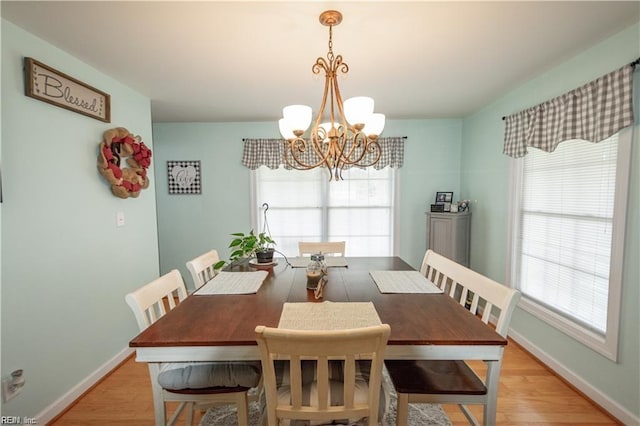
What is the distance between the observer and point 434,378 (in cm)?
128

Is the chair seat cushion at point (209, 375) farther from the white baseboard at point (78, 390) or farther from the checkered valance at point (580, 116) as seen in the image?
the checkered valance at point (580, 116)

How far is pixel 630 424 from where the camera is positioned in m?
1.60

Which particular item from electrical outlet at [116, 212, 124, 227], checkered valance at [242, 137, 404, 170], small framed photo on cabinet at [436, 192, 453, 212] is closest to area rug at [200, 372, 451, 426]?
electrical outlet at [116, 212, 124, 227]

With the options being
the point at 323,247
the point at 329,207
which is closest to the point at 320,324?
the point at 323,247

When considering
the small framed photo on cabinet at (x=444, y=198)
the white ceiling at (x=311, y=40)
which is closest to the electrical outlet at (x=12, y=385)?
the white ceiling at (x=311, y=40)

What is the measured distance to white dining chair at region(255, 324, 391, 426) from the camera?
83 cm

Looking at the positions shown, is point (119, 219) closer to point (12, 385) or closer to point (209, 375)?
point (12, 385)

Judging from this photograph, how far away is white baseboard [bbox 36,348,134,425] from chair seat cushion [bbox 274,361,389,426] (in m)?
1.47

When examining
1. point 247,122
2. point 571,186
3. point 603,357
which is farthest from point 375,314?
point 247,122

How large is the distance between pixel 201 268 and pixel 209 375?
82 cm

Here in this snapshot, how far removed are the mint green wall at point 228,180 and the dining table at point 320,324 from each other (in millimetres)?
2202

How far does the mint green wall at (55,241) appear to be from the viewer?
5.02 ft

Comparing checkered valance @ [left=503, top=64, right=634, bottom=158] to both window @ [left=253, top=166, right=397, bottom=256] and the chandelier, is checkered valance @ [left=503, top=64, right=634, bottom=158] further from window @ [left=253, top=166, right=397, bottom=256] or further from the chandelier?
window @ [left=253, top=166, right=397, bottom=256]

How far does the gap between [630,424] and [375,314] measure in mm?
1717
